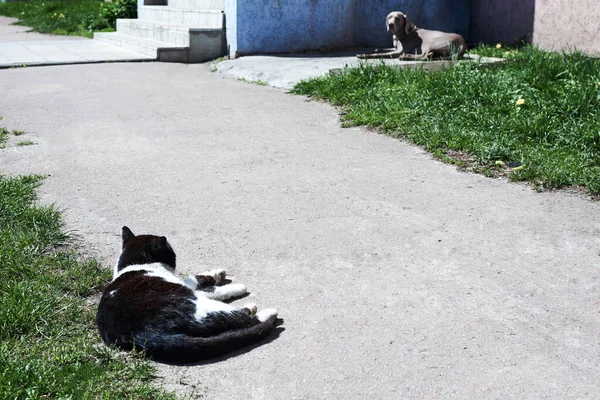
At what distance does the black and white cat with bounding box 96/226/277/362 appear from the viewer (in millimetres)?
3324

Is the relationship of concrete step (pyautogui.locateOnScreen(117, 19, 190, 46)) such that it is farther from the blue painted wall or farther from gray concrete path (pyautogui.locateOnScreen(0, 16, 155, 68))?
the blue painted wall

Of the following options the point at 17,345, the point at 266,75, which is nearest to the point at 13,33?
the point at 266,75

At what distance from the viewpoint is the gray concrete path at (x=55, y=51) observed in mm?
12516

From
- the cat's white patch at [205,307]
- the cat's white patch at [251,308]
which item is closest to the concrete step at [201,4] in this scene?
the cat's white patch at [251,308]

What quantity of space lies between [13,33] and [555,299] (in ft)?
56.3

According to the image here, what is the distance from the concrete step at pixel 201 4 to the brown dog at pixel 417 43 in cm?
324

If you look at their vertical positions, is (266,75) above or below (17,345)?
above

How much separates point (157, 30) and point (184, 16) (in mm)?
644

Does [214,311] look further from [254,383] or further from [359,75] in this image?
[359,75]

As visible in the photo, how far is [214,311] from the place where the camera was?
3.43m

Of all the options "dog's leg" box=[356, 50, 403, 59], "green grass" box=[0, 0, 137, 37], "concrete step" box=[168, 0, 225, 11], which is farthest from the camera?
"green grass" box=[0, 0, 137, 37]

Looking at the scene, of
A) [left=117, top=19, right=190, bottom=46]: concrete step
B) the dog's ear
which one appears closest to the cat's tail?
the dog's ear

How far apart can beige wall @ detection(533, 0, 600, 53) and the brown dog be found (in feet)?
5.51

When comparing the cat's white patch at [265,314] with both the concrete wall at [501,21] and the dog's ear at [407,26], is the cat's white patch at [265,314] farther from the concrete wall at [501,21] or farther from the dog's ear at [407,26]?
the concrete wall at [501,21]
